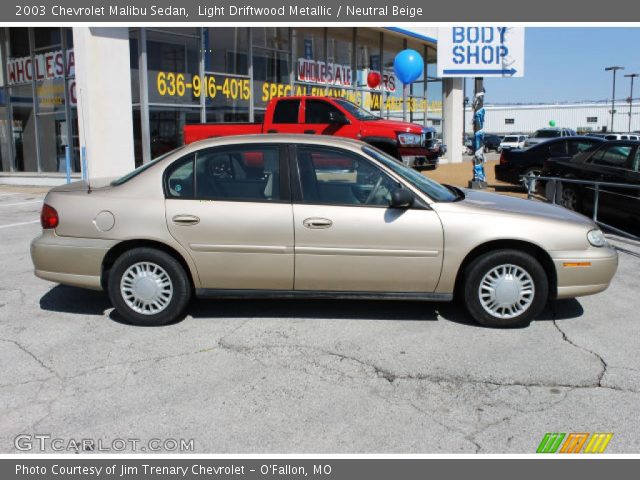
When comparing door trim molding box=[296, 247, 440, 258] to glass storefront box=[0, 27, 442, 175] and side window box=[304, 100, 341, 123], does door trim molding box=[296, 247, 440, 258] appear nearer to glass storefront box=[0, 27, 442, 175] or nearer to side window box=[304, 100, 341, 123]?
side window box=[304, 100, 341, 123]

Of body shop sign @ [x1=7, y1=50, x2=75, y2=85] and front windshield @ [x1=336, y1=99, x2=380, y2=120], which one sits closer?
front windshield @ [x1=336, y1=99, x2=380, y2=120]

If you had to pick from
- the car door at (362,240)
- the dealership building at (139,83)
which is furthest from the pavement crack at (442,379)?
the dealership building at (139,83)

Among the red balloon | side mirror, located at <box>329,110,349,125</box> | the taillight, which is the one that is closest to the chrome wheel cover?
side mirror, located at <box>329,110,349,125</box>

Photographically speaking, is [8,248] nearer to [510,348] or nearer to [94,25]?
[510,348]

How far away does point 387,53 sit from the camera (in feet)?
85.3

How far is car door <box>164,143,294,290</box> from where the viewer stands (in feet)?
16.7

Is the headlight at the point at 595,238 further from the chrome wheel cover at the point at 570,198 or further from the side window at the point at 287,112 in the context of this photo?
the side window at the point at 287,112

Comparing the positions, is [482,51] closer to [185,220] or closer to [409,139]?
[409,139]

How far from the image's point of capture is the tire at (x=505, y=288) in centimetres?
508

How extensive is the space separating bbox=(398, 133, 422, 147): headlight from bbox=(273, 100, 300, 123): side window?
2369 millimetres

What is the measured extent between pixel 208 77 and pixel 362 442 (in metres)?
15.9

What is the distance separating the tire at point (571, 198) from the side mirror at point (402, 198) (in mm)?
6644

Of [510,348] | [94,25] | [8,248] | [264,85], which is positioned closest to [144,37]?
[94,25]

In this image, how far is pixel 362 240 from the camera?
5039 millimetres
